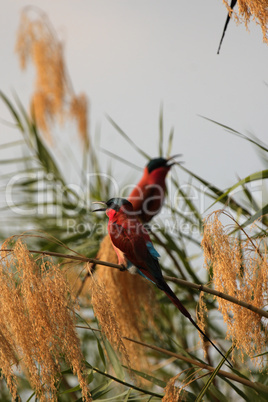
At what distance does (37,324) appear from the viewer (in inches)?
41.9

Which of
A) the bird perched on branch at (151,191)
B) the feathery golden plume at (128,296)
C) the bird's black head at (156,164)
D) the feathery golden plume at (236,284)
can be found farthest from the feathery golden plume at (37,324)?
the bird's black head at (156,164)

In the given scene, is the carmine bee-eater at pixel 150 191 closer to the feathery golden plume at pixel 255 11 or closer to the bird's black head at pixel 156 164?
the bird's black head at pixel 156 164

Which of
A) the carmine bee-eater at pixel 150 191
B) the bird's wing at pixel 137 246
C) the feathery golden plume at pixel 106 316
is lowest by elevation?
the feathery golden plume at pixel 106 316

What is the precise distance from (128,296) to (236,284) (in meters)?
0.94

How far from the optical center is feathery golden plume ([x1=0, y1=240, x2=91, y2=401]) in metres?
1.06

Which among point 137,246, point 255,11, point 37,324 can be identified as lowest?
point 37,324

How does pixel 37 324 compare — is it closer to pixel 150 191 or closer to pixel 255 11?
pixel 255 11

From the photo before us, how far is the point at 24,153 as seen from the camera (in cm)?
262

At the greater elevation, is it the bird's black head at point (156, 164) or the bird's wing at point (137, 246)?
the bird's black head at point (156, 164)

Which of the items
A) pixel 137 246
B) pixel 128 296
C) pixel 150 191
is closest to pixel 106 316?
pixel 137 246

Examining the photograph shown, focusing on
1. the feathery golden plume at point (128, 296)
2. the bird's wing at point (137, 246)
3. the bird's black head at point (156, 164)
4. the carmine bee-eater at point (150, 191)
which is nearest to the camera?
the bird's wing at point (137, 246)

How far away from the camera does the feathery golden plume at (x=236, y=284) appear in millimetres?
1107

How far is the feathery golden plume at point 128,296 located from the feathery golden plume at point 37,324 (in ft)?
2.64

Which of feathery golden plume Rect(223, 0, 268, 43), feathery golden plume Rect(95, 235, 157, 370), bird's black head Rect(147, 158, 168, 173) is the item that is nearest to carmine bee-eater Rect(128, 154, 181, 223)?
bird's black head Rect(147, 158, 168, 173)
